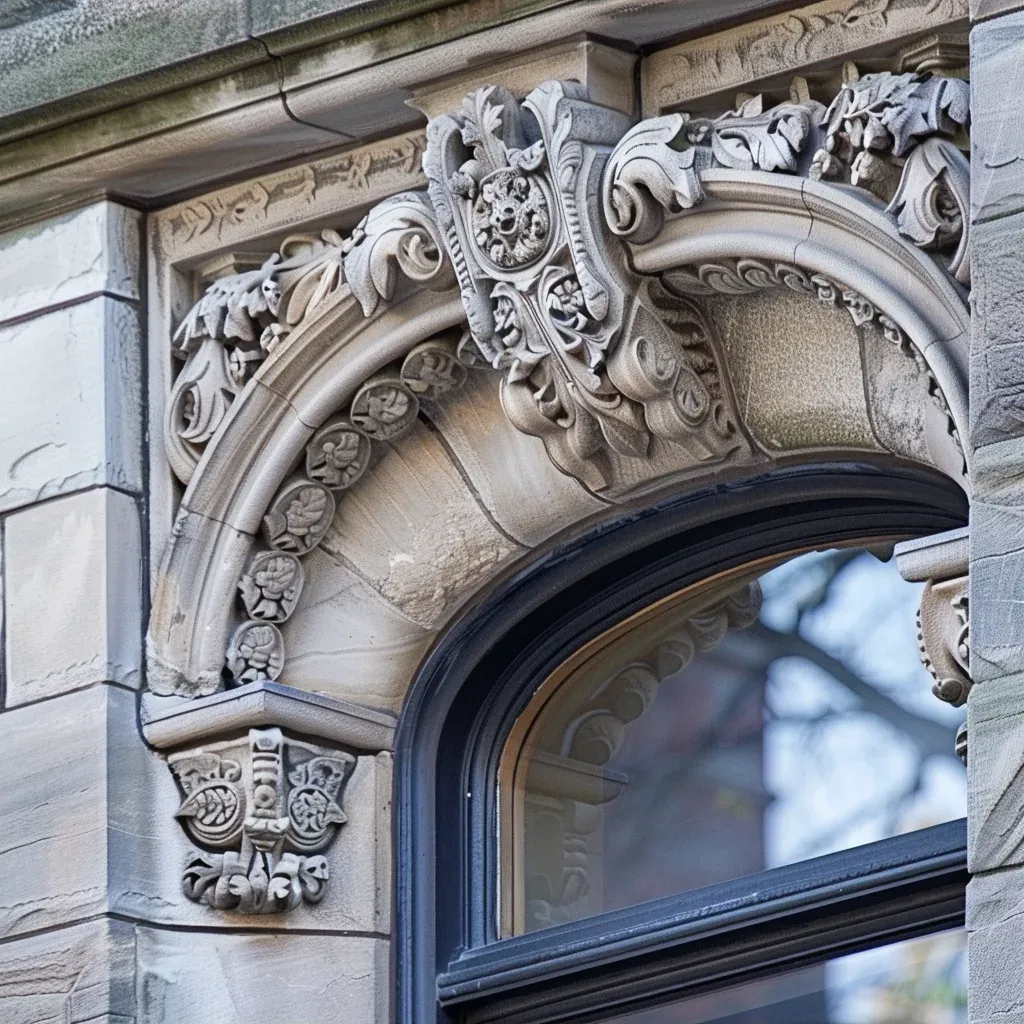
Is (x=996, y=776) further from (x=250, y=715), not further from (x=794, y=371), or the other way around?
(x=250, y=715)

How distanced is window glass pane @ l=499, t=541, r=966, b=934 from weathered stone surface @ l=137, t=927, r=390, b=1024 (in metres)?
0.31

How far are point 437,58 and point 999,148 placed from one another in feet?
4.42

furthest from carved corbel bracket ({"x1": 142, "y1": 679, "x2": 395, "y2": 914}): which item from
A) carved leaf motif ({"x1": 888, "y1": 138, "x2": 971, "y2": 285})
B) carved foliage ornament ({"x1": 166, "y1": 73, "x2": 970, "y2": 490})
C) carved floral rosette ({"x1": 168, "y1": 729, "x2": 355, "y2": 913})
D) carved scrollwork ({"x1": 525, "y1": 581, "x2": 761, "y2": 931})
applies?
carved leaf motif ({"x1": 888, "y1": 138, "x2": 971, "y2": 285})

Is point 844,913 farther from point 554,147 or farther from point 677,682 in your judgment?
point 554,147

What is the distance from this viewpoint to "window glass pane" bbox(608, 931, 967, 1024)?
4.18 metres

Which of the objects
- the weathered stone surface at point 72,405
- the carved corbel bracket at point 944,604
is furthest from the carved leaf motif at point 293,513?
the carved corbel bracket at point 944,604

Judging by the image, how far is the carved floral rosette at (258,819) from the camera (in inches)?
182

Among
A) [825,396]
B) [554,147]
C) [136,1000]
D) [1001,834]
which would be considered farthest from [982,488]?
[136,1000]

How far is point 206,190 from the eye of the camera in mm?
4973

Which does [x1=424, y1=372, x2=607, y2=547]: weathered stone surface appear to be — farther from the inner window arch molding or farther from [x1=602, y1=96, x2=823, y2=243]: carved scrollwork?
[x1=602, y1=96, x2=823, y2=243]: carved scrollwork

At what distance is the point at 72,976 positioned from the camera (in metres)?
4.53

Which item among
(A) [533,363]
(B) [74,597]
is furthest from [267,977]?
(A) [533,363]

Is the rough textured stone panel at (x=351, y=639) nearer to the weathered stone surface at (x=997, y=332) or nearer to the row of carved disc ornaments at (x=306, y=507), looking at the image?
the row of carved disc ornaments at (x=306, y=507)

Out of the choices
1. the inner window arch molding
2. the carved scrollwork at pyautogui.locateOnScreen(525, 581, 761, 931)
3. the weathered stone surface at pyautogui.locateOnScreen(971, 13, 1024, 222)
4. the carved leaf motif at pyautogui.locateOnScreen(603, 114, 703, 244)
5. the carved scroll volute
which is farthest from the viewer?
the carved scrollwork at pyautogui.locateOnScreen(525, 581, 761, 931)
